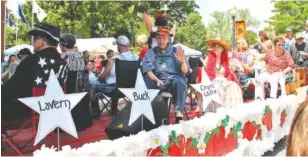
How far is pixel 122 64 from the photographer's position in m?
5.59

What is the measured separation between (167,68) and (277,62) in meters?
4.05

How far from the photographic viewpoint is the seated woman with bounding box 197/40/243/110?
6406mm

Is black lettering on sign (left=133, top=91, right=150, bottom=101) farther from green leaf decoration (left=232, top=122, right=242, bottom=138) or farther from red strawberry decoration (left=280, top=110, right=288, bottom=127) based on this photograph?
red strawberry decoration (left=280, top=110, right=288, bottom=127)

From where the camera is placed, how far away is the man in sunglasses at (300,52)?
1141 centimetres

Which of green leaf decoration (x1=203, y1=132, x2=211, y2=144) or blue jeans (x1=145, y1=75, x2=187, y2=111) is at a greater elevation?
blue jeans (x1=145, y1=75, x2=187, y2=111)

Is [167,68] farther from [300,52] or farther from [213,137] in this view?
[300,52]

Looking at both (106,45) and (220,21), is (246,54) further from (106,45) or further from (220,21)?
(220,21)

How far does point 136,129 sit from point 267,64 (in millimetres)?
5272

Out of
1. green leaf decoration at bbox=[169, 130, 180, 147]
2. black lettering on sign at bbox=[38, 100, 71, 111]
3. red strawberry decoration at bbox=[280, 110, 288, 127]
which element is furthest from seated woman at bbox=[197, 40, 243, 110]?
black lettering on sign at bbox=[38, 100, 71, 111]

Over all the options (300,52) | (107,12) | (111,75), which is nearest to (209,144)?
(111,75)

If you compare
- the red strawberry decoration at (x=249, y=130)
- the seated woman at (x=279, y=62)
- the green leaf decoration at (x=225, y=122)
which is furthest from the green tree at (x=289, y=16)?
the green leaf decoration at (x=225, y=122)

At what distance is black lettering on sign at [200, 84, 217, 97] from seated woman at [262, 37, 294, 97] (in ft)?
11.2

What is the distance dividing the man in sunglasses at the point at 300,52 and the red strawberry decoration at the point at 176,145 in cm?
808

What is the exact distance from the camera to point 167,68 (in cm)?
536
